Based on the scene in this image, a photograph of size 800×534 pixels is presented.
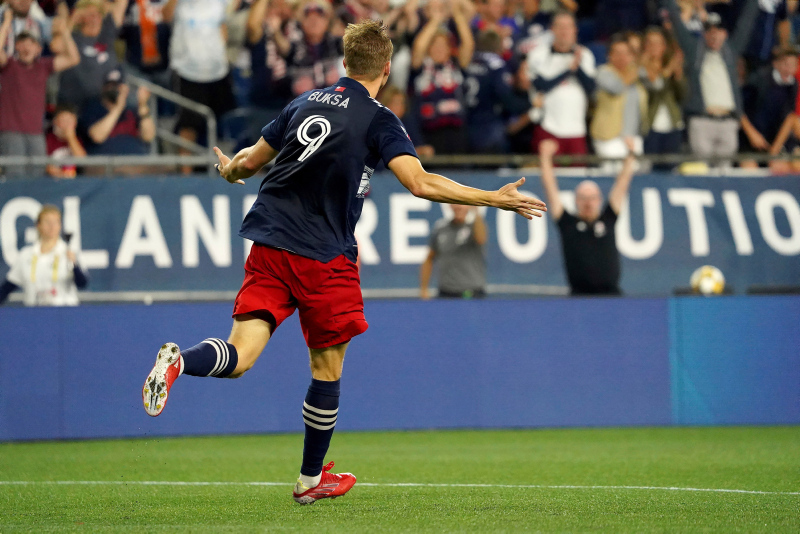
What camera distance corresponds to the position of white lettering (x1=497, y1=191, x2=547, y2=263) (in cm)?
1256

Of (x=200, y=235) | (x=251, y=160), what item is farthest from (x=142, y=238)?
(x=251, y=160)

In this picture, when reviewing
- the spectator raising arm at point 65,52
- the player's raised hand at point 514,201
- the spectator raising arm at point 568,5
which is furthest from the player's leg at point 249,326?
the spectator raising arm at point 568,5

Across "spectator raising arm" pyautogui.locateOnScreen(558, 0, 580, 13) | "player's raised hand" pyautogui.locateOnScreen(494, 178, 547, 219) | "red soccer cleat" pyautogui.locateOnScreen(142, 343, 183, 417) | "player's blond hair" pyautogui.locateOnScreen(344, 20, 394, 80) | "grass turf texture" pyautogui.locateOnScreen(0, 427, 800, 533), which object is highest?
"spectator raising arm" pyautogui.locateOnScreen(558, 0, 580, 13)

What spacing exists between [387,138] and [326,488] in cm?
187

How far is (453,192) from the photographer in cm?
496

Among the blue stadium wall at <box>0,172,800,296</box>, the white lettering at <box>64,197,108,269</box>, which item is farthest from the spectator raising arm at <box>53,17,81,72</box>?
the white lettering at <box>64,197,108,269</box>

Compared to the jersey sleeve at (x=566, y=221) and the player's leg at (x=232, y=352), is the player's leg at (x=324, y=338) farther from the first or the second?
the jersey sleeve at (x=566, y=221)

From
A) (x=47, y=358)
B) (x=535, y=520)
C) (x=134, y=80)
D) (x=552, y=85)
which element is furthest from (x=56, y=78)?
(x=535, y=520)

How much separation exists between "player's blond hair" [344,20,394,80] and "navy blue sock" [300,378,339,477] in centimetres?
160

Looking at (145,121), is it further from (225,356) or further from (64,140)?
(225,356)

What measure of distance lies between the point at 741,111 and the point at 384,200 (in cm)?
493

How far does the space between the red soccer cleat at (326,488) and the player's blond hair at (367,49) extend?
210cm

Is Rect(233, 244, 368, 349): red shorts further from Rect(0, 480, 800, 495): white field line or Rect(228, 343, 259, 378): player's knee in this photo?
Rect(0, 480, 800, 495): white field line

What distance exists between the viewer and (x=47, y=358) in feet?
32.3
